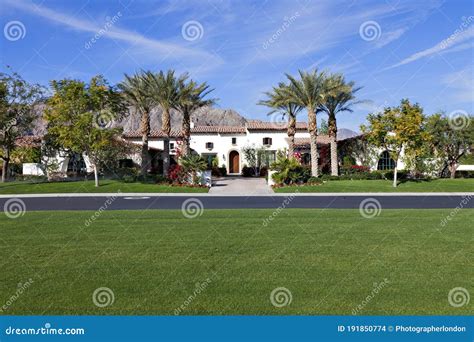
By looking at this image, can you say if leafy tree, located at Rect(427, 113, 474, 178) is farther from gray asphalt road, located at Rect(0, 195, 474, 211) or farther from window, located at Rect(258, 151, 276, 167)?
gray asphalt road, located at Rect(0, 195, 474, 211)

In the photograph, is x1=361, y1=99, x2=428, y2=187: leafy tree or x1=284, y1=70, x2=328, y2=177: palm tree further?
x1=284, y1=70, x2=328, y2=177: palm tree

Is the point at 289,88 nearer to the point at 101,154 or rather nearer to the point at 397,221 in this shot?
the point at 101,154

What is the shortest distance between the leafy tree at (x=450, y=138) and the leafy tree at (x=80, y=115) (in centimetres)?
2659

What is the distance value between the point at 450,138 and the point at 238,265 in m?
35.2

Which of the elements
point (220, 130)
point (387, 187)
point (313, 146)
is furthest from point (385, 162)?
point (220, 130)

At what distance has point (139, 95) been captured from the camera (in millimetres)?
36062

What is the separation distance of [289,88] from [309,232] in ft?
90.0

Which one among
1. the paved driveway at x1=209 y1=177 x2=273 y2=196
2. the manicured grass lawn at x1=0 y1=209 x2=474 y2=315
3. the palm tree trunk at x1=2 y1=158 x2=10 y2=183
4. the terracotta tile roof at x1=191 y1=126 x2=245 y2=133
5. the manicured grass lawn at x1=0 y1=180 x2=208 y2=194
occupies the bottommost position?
the manicured grass lawn at x1=0 y1=209 x2=474 y2=315

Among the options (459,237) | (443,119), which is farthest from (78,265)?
(443,119)

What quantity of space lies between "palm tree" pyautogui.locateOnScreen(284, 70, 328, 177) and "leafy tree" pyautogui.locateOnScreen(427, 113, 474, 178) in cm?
1008

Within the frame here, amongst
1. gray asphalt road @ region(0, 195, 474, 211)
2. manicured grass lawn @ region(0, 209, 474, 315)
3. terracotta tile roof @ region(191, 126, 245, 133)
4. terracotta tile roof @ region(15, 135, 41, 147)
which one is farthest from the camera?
terracotta tile roof @ region(191, 126, 245, 133)

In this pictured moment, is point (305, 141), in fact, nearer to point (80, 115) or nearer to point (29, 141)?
point (80, 115)

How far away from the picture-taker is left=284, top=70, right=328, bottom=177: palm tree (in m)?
34.9

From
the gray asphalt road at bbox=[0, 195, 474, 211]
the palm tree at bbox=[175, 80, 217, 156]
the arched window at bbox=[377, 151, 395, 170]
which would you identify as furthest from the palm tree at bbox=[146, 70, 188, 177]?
the arched window at bbox=[377, 151, 395, 170]
